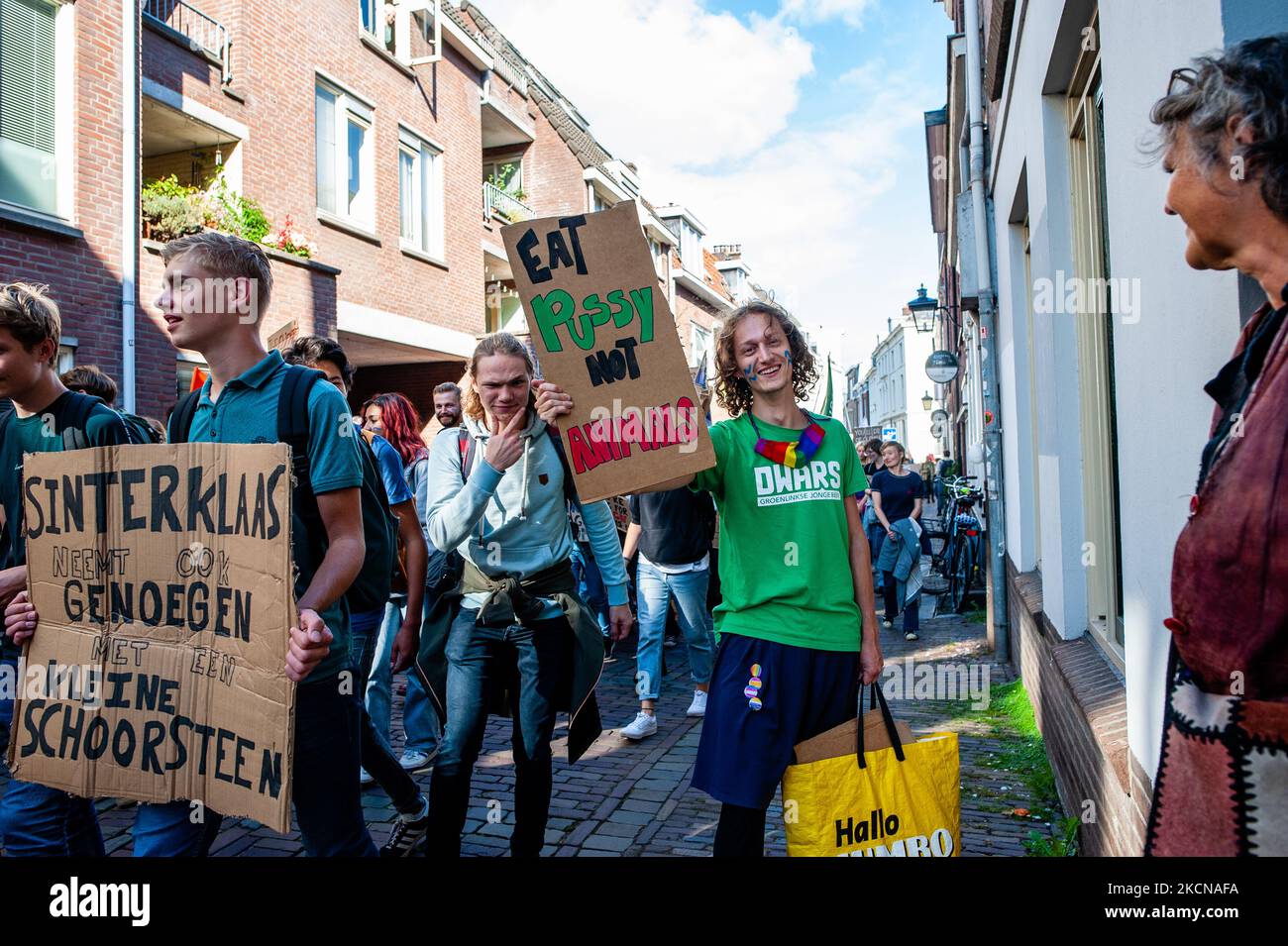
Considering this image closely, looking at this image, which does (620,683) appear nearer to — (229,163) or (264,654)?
(264,654)

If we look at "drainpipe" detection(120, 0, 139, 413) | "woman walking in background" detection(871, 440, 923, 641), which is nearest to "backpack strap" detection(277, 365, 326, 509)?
"woman walking in background" detection(871, 440, 923, 641)

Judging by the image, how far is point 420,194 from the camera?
16609 millimetres

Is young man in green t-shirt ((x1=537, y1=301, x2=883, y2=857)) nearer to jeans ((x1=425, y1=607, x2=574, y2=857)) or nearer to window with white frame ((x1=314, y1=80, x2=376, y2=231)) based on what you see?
jeans ((x1=425, y1=607, x2=574, y2=857))

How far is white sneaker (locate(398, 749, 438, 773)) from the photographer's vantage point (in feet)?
15.5

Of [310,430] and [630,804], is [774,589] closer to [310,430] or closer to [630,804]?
[310,430]

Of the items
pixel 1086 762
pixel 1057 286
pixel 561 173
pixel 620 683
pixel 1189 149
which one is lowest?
pixel 620 683

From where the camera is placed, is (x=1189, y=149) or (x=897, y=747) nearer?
(x=1189, y=149)

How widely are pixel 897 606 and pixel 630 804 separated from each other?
19.2 feet

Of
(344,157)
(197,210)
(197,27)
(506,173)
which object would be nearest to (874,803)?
(197,210)

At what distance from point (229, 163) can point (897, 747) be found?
12797 millimetres

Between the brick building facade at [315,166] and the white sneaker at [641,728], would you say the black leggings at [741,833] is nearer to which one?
the white sneaker at [641,728]

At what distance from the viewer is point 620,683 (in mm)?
6988

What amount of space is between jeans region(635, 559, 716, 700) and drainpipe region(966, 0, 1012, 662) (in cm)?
285
